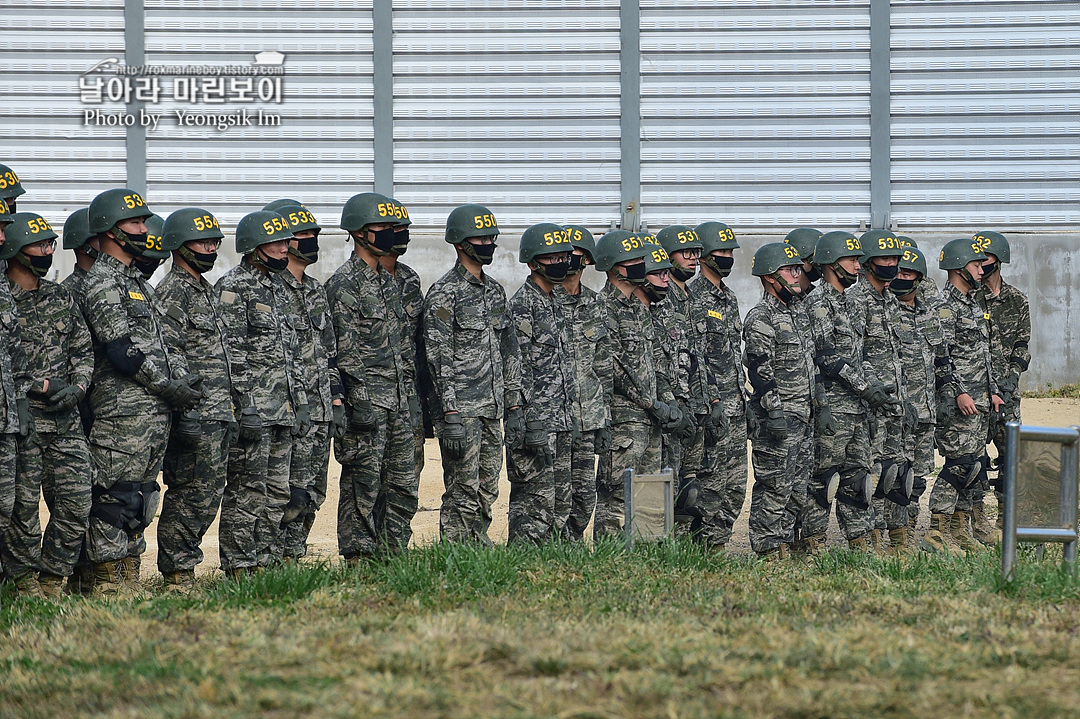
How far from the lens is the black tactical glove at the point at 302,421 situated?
7.25 metres

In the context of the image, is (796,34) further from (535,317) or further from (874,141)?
(535,317)

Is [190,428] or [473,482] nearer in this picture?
[190,428]

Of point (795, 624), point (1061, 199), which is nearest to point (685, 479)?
point (795, 624)

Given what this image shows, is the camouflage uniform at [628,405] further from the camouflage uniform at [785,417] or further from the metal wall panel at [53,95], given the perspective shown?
the metal wall panel at [53,95]

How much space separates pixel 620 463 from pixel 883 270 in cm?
268

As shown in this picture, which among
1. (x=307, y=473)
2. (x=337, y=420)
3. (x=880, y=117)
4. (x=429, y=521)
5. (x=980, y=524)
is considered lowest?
(x=429, y=521)

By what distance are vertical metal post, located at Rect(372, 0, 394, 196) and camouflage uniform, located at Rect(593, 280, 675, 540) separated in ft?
29.1

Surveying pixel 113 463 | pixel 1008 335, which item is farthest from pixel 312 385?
pixel 1008 335

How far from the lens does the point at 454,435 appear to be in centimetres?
762

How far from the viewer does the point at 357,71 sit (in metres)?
17.0

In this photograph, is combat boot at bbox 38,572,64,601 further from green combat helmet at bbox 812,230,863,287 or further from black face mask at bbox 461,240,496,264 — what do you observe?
green combat helmet at bbox 812,230,863,287

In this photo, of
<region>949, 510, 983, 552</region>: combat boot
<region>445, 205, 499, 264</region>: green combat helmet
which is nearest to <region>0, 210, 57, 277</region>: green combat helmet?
<region>445, 205, 499, 264</region>: green combat helmet

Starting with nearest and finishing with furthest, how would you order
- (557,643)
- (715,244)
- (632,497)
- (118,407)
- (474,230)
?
(557,643) < (118,407) < (632,497) < (474,230) < (715,244)

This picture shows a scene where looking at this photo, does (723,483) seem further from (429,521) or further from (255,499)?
(255,499)
